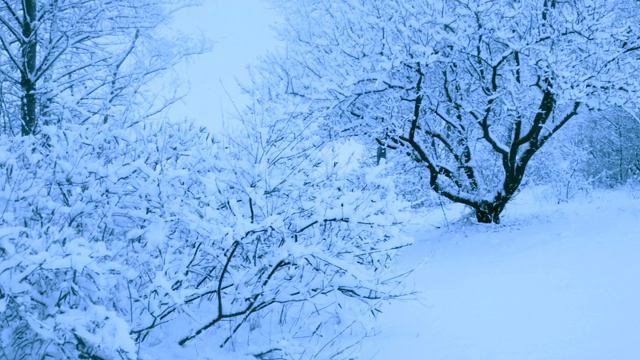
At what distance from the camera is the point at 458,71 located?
8.55m

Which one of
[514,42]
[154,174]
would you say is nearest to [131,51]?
[154,174]

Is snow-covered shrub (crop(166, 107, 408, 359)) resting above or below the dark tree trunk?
below

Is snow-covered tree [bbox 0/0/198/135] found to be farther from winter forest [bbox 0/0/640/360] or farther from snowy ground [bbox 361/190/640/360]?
snowy ground [bbox 361/190/640/360]

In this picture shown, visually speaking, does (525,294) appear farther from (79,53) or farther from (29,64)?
(79,53)

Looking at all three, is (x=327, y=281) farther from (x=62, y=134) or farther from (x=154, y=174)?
(x=62, y=134)

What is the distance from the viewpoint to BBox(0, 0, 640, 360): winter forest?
11.1ft

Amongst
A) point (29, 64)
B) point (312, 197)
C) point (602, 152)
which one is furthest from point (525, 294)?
point (602, 152)

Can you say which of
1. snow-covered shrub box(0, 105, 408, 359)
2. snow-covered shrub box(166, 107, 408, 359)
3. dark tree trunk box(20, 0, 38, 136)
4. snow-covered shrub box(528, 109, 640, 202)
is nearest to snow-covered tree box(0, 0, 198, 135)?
dark tree trunk box(20, 0, 38, 136)

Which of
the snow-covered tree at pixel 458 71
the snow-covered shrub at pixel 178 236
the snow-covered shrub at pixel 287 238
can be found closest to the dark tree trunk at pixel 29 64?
the snow-covered shrub at pixel 178 236

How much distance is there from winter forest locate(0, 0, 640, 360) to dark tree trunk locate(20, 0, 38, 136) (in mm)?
30

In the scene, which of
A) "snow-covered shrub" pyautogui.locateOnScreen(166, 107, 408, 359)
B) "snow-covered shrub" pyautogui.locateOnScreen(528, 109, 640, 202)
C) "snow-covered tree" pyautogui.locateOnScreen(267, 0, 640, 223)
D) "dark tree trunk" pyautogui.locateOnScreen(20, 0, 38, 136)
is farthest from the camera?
"snow-covered shrub" pyautogui.locateOnScreen(528, 109, 640, 202)

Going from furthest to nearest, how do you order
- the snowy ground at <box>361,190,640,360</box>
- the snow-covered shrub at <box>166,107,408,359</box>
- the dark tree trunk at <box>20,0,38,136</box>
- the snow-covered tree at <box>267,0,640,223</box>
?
the snow-covered tree at <box>267,0,640,223</box> < the dark tree trunk at <box>20,0,38,136</box> < the snowy ground at <box>361,190,640,360</box> < the snow-covered shrub at <box>166,107,408,359</box>

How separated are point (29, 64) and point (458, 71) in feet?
19.6

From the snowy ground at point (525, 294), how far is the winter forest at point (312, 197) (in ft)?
0.11
